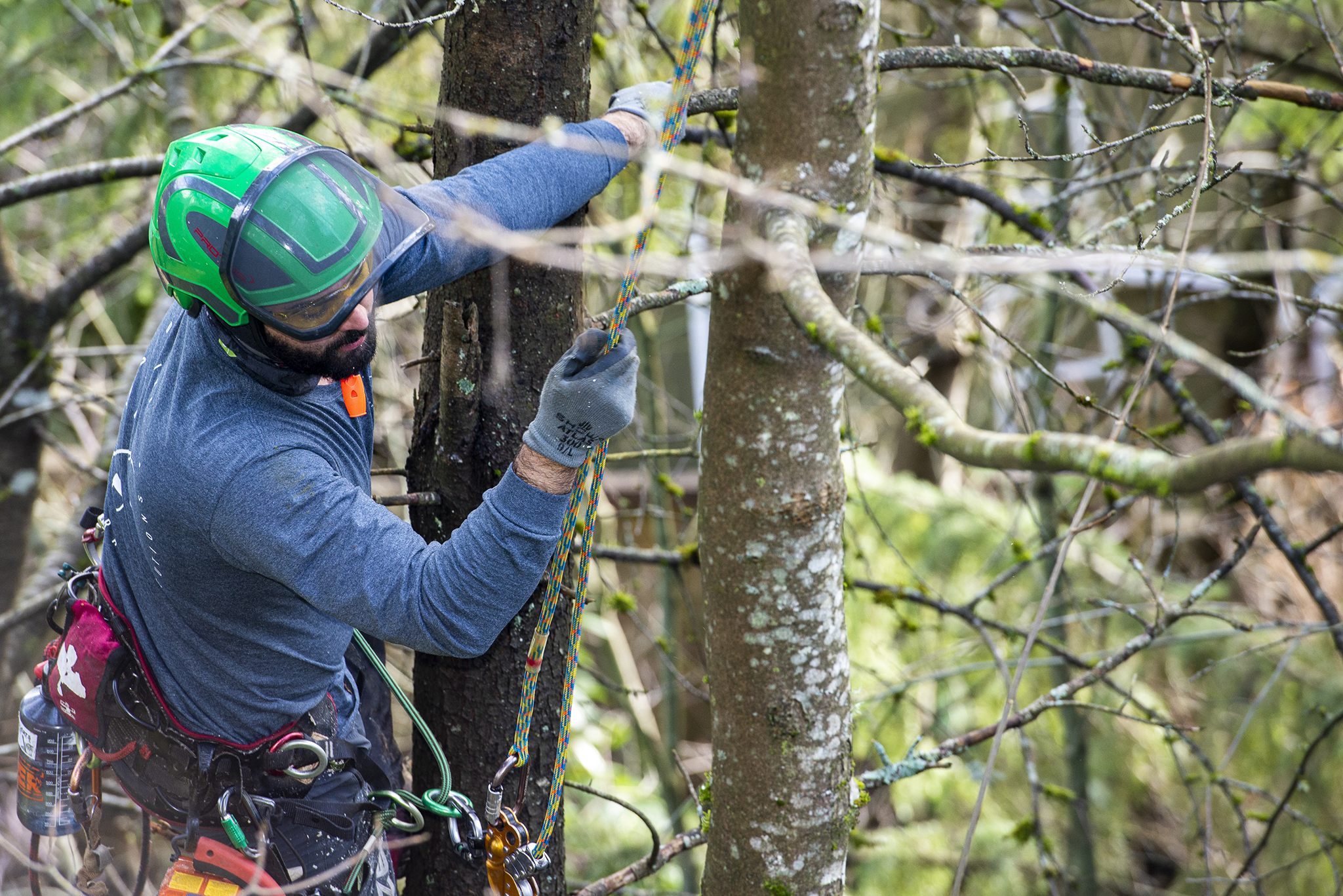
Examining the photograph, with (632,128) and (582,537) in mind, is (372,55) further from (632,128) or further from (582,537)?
(582,537)

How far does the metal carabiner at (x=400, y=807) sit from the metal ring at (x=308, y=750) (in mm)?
182

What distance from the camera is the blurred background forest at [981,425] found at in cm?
305

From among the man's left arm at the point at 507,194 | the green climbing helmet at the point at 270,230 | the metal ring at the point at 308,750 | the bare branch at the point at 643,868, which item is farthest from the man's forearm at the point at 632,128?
the bare branch at the point at 643,868

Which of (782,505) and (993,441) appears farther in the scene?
(782,505)

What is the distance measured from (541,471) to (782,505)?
416mm

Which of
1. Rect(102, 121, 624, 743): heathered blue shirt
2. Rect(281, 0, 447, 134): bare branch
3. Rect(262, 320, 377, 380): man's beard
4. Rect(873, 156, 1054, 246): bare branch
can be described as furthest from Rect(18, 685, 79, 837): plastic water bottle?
Rect(873, 156, 1054, 246): bare branch

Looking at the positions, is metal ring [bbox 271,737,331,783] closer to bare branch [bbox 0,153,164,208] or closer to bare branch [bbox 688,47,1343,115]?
bare branch [bbox 688,47,1343,115]

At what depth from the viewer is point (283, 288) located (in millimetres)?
1611

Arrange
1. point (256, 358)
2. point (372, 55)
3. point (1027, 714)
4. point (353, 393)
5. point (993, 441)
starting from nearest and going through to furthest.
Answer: point (993, 441) → point (256, 358) → point (353, 393) → point (1027, 714) → point (372, 55)

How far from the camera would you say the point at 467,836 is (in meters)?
2.11

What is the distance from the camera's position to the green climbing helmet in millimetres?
1603

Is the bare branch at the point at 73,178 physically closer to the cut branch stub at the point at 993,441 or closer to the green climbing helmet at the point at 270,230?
the green climbing helmet at the point at 270,230

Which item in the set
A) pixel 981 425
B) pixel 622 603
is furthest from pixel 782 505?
pixel 981 425

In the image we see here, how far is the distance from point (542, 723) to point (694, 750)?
462 centimetres
